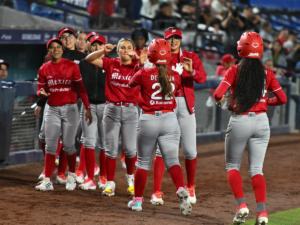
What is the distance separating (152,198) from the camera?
18.1 ft

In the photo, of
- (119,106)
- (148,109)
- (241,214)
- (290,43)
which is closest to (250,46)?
(148,109)

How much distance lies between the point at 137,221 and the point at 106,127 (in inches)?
57.9

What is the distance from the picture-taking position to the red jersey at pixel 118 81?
5.64 meters

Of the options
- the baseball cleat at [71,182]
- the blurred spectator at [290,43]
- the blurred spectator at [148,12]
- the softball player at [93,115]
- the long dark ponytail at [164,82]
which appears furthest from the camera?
the blurred spectator at [290,43]

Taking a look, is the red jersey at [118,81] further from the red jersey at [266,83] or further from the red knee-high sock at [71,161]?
the red jersey at [266,83]

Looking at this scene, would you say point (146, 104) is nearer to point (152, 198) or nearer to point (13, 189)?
point (152, 198)

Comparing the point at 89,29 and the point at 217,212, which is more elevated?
the point at 89,29

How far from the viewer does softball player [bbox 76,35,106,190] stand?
20.4 ft

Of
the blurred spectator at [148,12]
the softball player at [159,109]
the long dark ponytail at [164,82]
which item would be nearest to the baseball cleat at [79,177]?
the softball player at [159,109]

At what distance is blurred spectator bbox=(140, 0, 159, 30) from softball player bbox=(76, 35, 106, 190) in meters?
6.31

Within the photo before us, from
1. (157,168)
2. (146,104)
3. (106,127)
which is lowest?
(157,168)

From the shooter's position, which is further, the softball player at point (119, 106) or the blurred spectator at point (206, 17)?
the blurred spectator at point (206, 17)

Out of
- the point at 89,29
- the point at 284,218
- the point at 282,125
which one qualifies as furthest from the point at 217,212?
the point at 282,125

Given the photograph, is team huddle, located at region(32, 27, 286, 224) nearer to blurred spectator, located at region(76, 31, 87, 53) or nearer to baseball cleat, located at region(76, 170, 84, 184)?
baseball cleat, located at region(76, 170, 84, 184)
